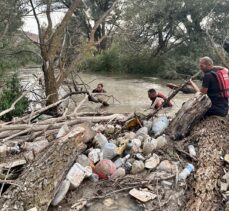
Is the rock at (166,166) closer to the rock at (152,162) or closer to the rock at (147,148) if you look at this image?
the rock at (152,162)

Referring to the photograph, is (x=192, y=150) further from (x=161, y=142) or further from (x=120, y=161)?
(x=120, y=161)

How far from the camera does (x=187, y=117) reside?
4695 mm

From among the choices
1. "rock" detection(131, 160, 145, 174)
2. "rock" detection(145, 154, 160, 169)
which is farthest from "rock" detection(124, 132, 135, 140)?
"rock" detection(131, 160, 145, 174)

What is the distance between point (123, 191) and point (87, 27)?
2455cm

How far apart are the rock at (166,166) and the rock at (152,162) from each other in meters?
0.06

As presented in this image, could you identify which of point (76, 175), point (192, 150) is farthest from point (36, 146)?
point (192, 150)

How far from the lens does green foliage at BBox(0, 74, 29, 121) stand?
812 centimetres

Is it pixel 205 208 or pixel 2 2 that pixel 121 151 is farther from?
pixel 2 2

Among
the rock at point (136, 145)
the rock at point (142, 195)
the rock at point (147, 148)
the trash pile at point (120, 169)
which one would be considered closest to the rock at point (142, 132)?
the trash pile at point (120, 169)

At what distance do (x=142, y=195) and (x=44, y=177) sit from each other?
0.96 metres

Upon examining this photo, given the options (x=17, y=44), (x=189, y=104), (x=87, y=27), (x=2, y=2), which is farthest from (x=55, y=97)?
(x=87, y=27)

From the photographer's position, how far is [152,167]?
12.5ft

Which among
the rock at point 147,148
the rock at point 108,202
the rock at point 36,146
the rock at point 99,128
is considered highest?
the rock at point 36,146

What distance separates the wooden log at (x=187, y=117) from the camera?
4609 millimetres
